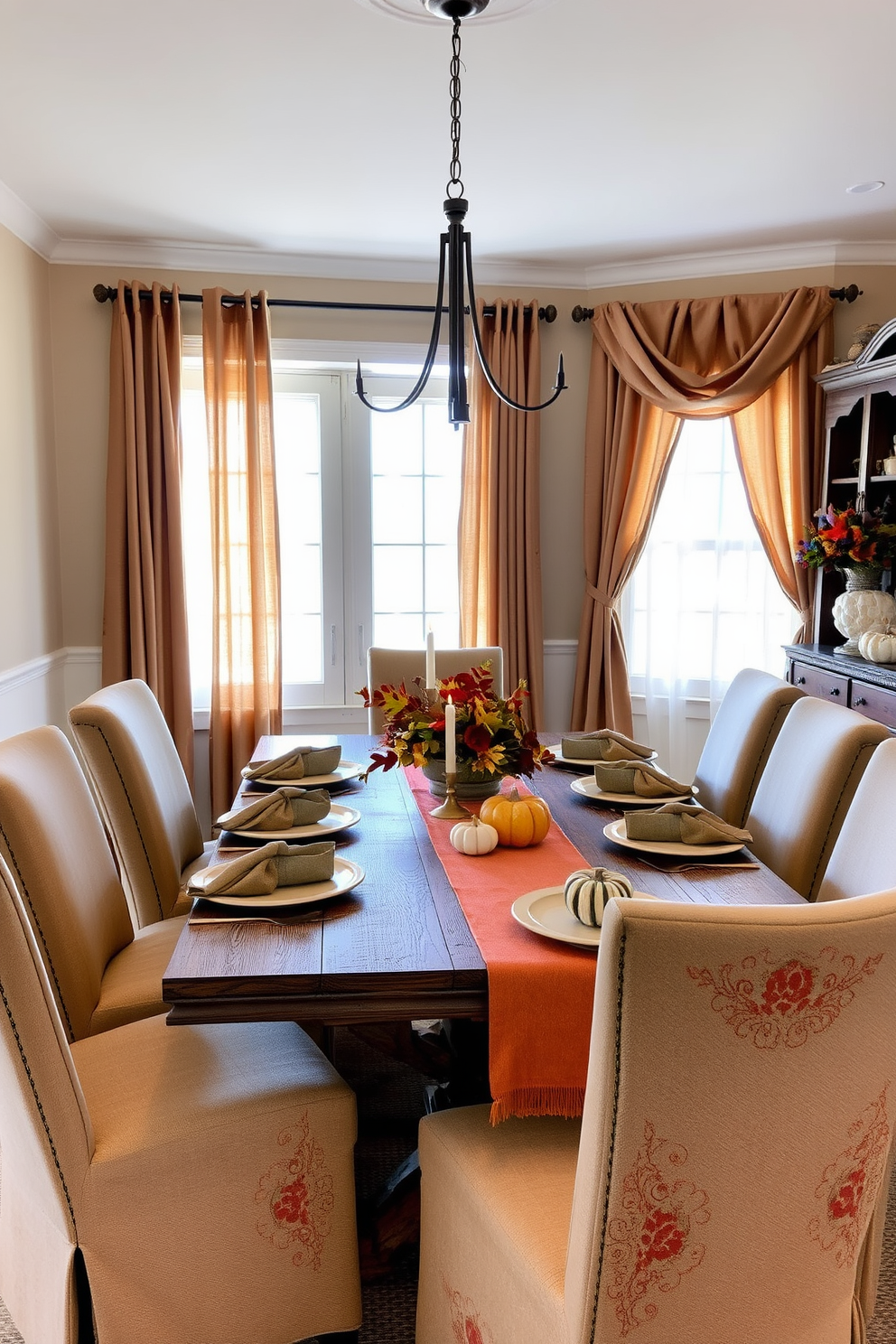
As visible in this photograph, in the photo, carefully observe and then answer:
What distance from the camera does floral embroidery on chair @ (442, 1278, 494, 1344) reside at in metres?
1.44

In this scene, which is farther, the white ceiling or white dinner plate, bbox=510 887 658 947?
the white ceiling

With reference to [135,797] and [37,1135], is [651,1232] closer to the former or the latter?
[37,1135]

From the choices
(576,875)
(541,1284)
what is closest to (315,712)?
(576,875)

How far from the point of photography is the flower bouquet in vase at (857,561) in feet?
12.5

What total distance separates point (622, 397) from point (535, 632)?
109 cm

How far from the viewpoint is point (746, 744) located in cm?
268

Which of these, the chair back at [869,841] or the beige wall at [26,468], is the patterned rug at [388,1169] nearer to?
the chair back at [869,841]

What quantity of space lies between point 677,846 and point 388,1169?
1.00m

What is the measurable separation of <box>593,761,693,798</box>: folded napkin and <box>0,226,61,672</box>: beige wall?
2270mm

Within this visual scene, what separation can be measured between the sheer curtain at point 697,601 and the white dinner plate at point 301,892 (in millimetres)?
2980

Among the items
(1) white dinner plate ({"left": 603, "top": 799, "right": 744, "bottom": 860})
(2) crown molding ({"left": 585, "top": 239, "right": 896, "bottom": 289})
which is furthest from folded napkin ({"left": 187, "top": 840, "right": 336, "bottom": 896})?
(2) crown molding ({"left": 585, "top": 239, "right": 896, "bottom": 289})

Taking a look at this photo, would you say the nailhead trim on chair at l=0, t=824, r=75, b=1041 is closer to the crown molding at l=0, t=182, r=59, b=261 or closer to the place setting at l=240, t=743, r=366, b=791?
the place setting at l=240, t=743, r=366, b=791

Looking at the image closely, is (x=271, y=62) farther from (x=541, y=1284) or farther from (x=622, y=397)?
(x=541, y=1284)

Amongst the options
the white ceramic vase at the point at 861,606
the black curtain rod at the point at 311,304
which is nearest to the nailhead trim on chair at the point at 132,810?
the black curtain rod at the point at 311,304
